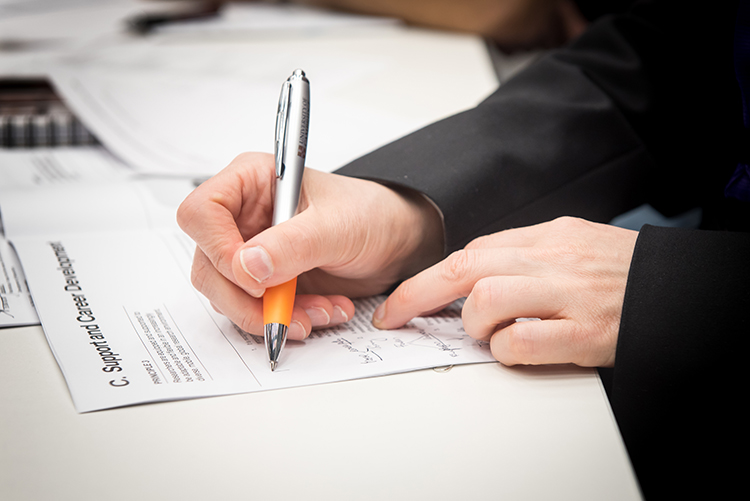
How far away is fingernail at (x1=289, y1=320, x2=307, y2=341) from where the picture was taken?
471 mm

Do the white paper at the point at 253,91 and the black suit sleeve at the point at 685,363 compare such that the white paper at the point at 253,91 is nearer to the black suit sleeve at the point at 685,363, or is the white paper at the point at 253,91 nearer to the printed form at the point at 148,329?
the printed form at the point at 148,329

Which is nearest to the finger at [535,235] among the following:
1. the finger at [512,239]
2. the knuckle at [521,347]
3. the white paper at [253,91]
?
the finger at [512,239]

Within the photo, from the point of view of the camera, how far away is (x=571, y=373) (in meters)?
0.45

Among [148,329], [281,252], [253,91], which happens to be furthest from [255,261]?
[253,91]

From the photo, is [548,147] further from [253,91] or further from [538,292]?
[253,91]

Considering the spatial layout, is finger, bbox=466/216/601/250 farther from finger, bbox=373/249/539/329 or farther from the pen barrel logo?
the pen barrel logo

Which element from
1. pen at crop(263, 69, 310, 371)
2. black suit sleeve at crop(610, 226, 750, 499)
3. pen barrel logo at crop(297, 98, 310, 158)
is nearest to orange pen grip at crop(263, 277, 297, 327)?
pen at crop(263, 69, 310, 371)

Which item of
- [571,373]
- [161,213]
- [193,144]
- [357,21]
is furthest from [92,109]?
[571,373]

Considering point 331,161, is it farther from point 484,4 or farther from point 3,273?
point 484,4

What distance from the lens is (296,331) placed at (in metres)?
0.47

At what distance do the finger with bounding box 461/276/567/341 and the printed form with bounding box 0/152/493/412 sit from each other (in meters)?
0.03

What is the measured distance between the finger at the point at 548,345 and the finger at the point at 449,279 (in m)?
0.06

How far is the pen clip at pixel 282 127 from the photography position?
48 cm

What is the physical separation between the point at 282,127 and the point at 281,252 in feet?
0.40
